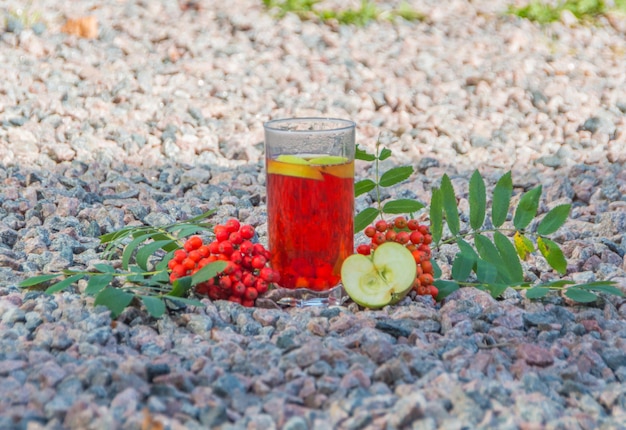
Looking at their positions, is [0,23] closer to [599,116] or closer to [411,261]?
[599,116]

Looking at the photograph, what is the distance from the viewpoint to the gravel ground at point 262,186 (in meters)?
1.86

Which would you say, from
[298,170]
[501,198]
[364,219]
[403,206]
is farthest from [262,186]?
[298,170]

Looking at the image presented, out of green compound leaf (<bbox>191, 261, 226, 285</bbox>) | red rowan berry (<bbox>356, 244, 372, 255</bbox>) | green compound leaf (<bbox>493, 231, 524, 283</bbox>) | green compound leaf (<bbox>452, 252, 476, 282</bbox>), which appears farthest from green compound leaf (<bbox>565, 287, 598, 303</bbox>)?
green compound leaf (<bbox>191, 261, 226, 285</bbox>)

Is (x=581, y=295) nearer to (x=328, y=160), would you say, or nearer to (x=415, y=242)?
(x=415, y=242)

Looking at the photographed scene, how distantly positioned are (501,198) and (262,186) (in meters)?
1.51

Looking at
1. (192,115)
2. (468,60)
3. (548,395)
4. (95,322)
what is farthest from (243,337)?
(468,60)

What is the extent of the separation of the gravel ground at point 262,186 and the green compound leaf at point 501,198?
0.22m

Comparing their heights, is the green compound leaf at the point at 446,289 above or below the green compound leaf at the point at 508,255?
below

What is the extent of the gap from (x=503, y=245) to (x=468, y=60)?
11.1ft

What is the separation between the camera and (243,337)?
2.19 meters

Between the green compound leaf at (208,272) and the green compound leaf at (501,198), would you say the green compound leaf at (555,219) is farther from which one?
the green compound leaf at (208,272)

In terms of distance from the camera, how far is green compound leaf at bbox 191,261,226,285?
2311 millimetres

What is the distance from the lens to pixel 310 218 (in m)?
2.40

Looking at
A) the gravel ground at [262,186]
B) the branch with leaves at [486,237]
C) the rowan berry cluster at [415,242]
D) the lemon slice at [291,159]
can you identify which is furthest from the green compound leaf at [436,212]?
the lemon slice at [291,159]
